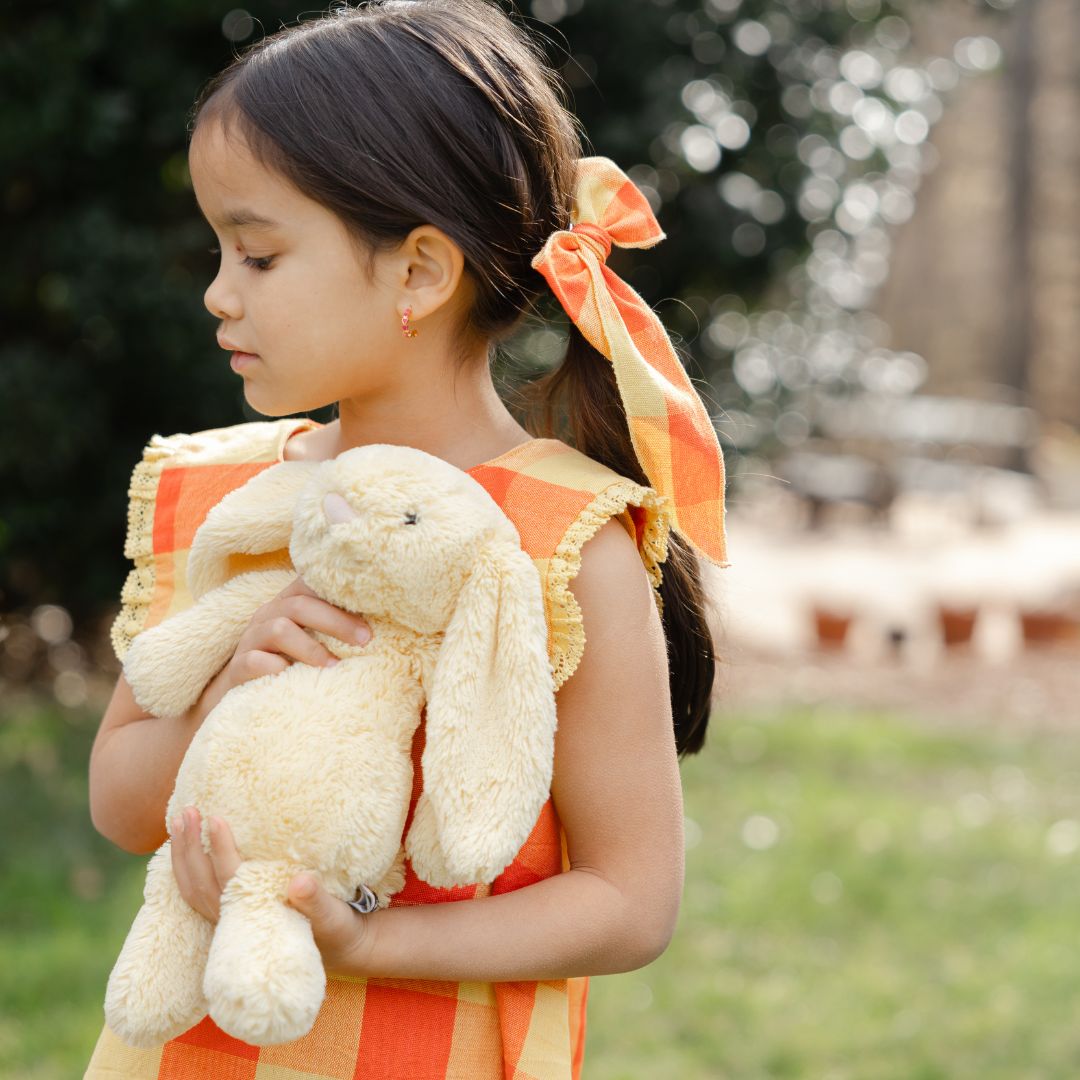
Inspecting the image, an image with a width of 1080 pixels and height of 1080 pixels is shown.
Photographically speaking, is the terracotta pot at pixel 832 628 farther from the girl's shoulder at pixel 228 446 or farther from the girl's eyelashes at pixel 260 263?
the girl's eyelashes at pixel 260 263

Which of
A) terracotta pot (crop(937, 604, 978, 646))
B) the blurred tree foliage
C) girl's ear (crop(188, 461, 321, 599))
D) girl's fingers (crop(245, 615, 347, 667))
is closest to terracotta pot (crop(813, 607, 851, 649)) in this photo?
terracotta pot (crop(937, 604, 978, 646))

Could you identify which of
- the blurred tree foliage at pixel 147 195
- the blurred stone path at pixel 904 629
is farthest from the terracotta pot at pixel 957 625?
the blurred tree foliage at pixel 147 195

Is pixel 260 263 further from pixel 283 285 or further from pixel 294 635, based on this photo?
pixel 294 635

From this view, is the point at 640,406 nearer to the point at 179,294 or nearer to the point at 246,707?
the point at 246,707

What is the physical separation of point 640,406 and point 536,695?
371mm

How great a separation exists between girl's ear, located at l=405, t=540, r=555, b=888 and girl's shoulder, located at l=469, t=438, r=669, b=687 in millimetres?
92

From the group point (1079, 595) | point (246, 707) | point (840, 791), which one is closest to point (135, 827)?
point (246, 707)

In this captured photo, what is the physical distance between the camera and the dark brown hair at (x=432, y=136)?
1289 millimetres

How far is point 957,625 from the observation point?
7555 millimetres

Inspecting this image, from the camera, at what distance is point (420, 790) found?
1.24 metres

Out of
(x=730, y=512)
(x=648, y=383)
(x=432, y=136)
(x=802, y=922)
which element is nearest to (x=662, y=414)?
(x=648, y=383)

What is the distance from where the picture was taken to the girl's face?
128 cm

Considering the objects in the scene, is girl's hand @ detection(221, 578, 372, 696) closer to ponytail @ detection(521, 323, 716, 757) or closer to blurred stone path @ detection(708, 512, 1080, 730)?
ponytail @ detection(521, 323, 716, 757)

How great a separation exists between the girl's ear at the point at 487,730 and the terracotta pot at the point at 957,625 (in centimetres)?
683
